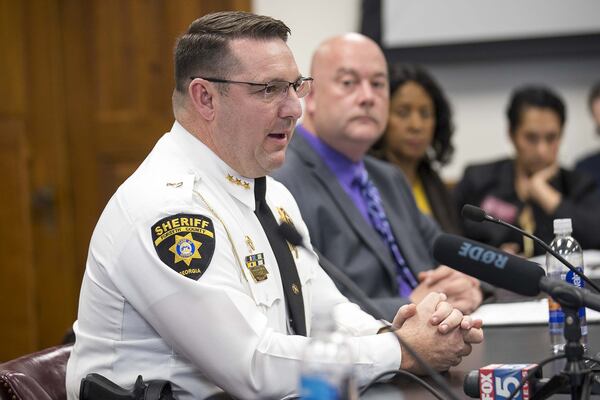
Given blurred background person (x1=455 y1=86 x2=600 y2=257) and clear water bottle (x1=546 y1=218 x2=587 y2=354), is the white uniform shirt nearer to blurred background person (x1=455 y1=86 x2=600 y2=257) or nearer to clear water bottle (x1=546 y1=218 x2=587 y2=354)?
clear water bottle (x1=546 y1=218 x2=587 y2=354)

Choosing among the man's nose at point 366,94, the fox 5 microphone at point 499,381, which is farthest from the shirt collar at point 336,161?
the fox 5 microphone at point 499,381

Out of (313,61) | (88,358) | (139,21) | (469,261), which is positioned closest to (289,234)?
(469,261)

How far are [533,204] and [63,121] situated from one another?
2518 mm

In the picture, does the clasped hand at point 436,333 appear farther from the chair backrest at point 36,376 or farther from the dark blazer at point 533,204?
the dark blazer at point 533,204

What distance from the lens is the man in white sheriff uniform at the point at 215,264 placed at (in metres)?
1.63

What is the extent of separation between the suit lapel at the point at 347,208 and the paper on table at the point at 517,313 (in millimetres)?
327

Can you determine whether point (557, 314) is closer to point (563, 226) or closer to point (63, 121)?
point (563, 226)

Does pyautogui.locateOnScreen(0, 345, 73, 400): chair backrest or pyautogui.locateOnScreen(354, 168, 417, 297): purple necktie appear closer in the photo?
pyautogui.locateOnScreen(0, 345, 73, 400): chair backrest

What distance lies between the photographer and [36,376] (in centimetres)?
173

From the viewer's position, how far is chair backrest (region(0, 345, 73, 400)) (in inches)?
64.3

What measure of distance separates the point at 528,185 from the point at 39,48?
8.67 feet

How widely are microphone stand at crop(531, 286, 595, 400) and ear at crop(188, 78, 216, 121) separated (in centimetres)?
90

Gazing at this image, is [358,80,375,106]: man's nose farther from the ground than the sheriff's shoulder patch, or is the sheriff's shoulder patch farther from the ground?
[358,80,375,106]: man's nose

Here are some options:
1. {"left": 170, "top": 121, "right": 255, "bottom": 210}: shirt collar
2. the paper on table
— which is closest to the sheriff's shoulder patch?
{"left": 170, "top": 121, "right": 255, "bottom": 210}: shirt collar
